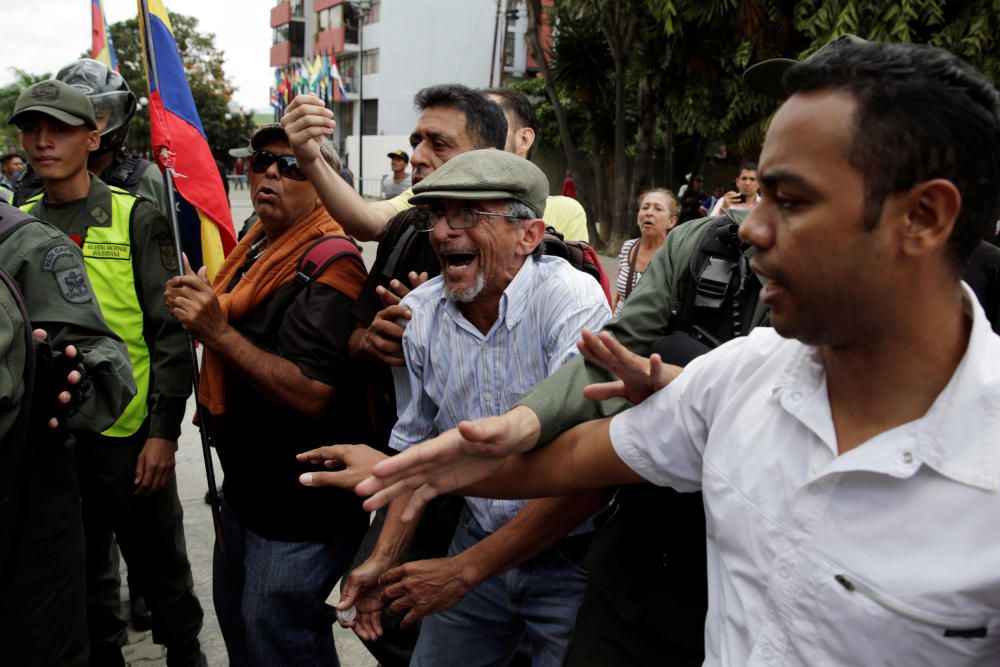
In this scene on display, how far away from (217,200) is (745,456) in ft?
8.89

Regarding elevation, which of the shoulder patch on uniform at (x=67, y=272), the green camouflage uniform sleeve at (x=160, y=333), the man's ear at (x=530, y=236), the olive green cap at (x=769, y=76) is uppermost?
the olive green cap at (x=769, y=76)

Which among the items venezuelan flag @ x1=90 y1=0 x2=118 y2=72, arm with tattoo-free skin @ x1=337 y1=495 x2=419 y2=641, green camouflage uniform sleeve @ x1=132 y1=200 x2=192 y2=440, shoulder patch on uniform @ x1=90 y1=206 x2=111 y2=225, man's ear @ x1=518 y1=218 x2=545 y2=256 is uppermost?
venezuelan flag @ x1=90 y1=0 x2=118 y2=72

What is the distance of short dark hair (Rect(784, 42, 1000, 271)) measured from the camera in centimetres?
109

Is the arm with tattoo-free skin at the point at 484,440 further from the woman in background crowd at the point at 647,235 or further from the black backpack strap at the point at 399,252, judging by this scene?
the woman in background crowd at the point at 647,235

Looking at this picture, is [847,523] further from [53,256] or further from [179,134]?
[179,134]

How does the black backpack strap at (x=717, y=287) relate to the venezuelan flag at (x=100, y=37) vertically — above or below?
below

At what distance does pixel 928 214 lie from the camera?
111 cm

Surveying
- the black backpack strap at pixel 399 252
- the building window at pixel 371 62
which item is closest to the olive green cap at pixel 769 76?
the black backpack strap at pixel 399 252

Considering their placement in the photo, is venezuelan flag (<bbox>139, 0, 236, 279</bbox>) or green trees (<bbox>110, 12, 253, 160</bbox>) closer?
venezuelan flag (<bbox>139, 0, 236, 279</bbox>)

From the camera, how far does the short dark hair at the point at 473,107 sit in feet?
9.27

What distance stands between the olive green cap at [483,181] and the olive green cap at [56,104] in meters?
1.65

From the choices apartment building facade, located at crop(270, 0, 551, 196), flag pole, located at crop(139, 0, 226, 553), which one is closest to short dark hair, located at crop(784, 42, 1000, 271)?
flag pole, located at crop(139, 0, 226, 553)

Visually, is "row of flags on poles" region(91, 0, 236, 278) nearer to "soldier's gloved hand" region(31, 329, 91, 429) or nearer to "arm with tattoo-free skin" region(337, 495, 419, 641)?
"soldier's gloved hand" region(31, 329, 91, 429)

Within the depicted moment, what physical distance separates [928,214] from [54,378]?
7.04ft
